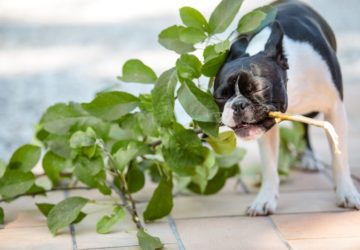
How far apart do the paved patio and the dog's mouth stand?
15.5 inches

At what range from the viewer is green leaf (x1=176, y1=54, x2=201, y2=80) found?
283cm

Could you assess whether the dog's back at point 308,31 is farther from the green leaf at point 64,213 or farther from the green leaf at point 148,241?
the green leaf at point 64,213

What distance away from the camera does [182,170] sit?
314cm

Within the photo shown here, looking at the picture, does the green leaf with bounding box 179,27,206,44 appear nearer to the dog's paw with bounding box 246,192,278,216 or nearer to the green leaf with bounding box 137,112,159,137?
the green leaf with bounding box 137,112,159,137

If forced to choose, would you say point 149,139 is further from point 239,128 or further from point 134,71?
point 239,128

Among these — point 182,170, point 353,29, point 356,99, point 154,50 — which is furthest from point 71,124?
point 353,29

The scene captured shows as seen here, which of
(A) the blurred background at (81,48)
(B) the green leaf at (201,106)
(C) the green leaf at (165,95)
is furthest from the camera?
(A) the blurred background at (81,48)

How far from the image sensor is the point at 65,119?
3.23 meters

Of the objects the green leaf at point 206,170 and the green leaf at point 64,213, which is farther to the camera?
the green leaf at point 206,170

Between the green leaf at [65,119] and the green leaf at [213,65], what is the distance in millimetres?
629

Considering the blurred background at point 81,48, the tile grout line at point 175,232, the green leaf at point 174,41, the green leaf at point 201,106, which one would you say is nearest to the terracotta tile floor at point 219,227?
the tile grout line at point 175,232

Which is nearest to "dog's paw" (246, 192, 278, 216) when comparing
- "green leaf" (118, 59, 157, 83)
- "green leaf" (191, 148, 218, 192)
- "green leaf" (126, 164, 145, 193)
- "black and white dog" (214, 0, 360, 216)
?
"black and white dog" (214, 0, 360, 216)

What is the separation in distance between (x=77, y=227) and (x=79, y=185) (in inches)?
24.5

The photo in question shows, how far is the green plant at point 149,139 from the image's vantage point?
2.82m
